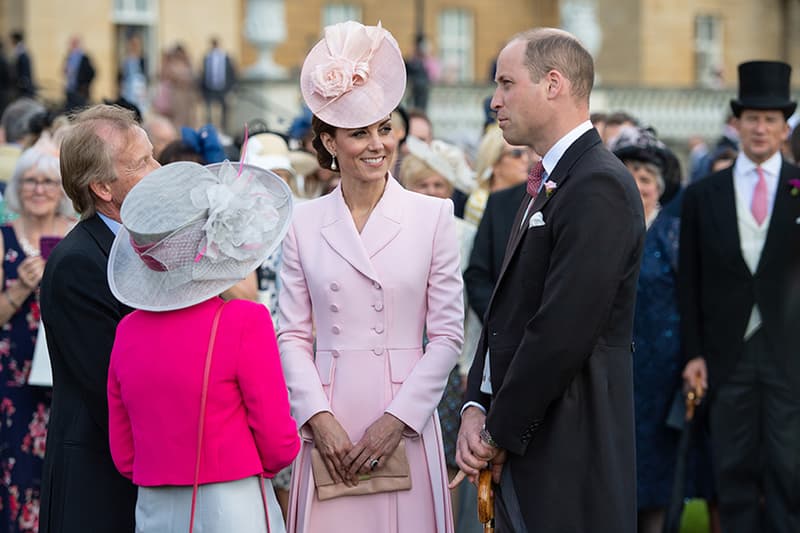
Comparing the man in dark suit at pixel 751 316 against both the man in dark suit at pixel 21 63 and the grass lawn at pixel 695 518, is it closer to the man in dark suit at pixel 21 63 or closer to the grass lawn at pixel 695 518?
the grass lawn at pixel 695 518

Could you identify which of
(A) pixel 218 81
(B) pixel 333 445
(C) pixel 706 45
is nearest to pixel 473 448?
(B) pixel 333 445

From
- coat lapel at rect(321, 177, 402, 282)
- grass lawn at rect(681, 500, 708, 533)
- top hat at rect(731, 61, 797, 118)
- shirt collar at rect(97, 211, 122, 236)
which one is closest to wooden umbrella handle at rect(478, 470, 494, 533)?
coat lapel at rect(321, 177, 402, 282)

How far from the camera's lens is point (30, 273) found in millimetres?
5766

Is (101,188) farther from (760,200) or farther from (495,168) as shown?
(760,200)

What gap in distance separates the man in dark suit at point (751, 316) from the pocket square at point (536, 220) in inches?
99.6

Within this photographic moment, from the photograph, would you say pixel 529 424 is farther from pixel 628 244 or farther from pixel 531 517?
pixel 628 244

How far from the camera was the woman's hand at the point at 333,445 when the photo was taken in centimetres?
433

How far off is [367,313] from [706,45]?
34583 millimetres

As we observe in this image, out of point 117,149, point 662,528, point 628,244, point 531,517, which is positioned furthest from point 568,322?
point 662,528

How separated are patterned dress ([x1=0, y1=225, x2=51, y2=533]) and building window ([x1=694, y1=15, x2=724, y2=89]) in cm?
3254

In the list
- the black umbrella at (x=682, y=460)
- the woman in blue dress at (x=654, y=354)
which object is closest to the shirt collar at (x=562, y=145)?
the black umbrella at (x=682, y=460)

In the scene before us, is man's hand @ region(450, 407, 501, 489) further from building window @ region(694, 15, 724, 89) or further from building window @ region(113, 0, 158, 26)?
building window @ region(694, 15, 724, 89)

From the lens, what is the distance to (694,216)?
650 centimetres

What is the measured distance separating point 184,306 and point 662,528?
3.92 m
